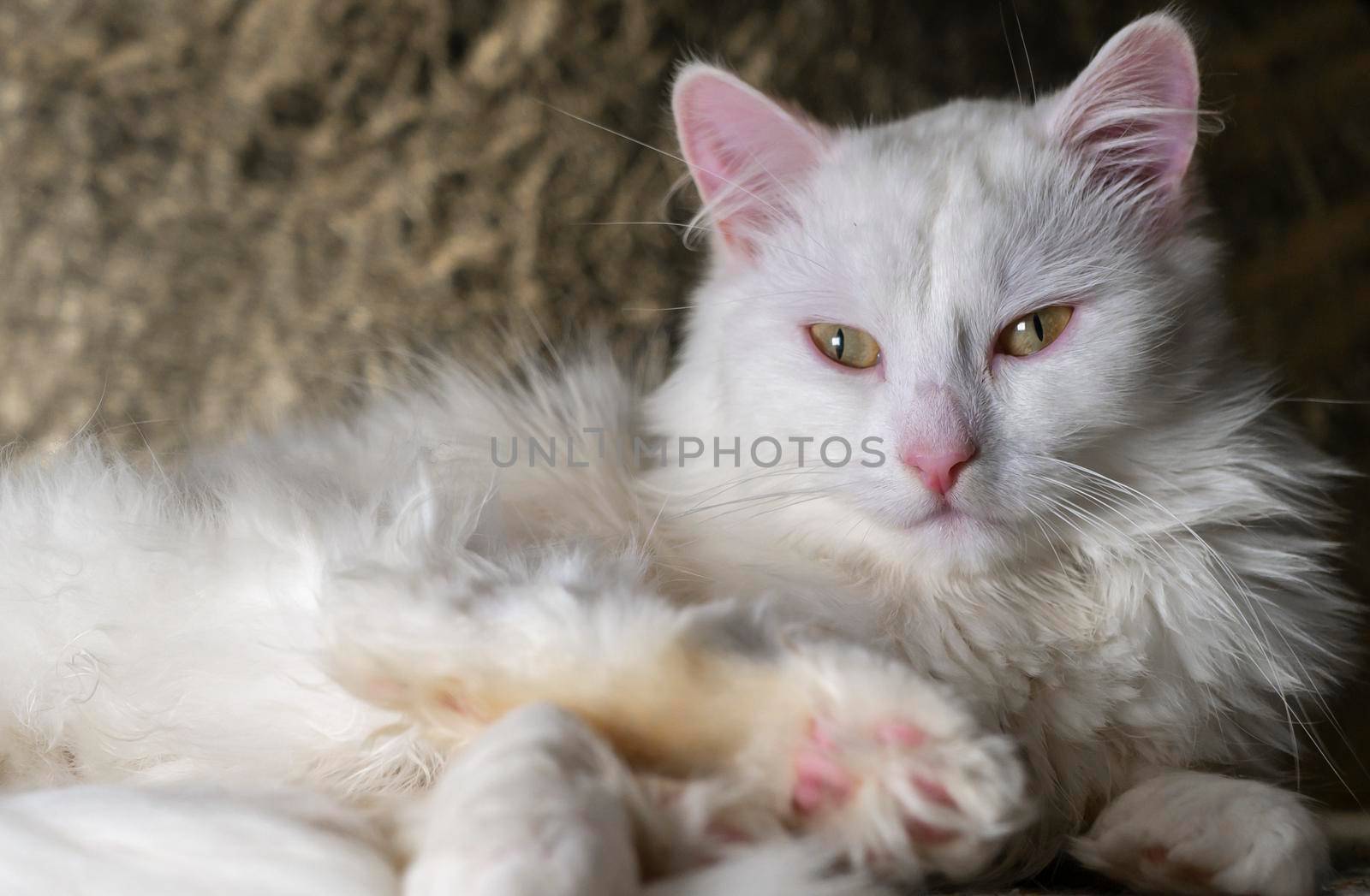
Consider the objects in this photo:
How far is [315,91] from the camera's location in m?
1.97

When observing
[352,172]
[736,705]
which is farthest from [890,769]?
[352,172]

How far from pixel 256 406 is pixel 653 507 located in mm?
933

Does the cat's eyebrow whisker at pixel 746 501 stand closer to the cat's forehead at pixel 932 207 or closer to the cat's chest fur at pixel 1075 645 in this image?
the cat's chest fur at pixel 1075 645

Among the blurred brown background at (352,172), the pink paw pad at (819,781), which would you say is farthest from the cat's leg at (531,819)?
the blurred brown background at (352,172)

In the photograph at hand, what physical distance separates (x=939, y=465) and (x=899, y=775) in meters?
0.33

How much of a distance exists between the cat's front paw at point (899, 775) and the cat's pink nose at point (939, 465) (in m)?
0.25

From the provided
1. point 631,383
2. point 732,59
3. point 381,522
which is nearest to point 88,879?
point 381,522

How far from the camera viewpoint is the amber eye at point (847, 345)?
1239mm

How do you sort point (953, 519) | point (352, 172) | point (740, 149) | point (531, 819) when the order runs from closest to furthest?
point (531, 819) < point (953, 519) < point (740, 149) < point (352, 172)

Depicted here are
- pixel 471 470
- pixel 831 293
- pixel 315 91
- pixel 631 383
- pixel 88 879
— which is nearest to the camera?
pixel 88 879

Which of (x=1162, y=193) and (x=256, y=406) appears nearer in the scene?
(x=1162, y=193)

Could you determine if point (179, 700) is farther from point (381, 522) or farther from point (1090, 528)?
point (1090, 528)

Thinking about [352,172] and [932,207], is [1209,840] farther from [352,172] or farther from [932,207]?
[352,172]

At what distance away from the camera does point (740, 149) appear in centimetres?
142
